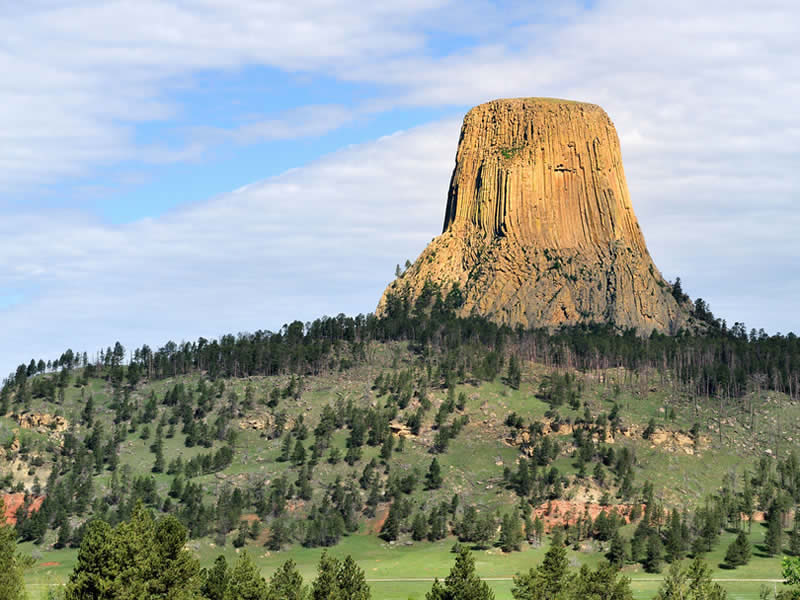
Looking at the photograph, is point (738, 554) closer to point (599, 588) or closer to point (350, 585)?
point (599, 588)

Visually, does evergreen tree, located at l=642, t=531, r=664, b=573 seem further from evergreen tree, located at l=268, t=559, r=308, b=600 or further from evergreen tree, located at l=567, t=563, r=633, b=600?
evergreen tree, located at l=268, t=559, r=308, b=600

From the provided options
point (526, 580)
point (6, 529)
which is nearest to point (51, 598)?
point (6, 529)

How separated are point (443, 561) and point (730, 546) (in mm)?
47022

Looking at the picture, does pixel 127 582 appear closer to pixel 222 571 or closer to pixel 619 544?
pixel 222 571

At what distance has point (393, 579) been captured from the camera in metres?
185

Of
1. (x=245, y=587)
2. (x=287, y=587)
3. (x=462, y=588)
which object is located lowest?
(x=287, y=587)

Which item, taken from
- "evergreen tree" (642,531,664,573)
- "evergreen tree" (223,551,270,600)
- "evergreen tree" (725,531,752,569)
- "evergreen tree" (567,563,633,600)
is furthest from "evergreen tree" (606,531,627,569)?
"evergreen tree" (223,551,270,600)

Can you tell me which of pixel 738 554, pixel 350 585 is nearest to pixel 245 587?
pixel 350 585

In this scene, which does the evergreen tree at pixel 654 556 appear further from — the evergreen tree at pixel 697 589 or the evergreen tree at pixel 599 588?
the evergreen tree at pixel 599 588

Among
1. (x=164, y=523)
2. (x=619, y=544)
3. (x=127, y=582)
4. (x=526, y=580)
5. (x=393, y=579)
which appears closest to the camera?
(x=127, y=582)

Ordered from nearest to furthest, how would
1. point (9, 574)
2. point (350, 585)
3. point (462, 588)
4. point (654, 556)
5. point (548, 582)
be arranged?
point (9, 574)
point (462, 588)
point (350, 585)
point (548, 582)
point (654, 556)

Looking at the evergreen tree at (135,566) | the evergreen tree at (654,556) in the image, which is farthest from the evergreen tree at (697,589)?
the evergreen tree at (654,556)

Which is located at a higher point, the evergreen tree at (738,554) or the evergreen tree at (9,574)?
the evergreen tree at (9,574)

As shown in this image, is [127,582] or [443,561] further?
[443,561]
